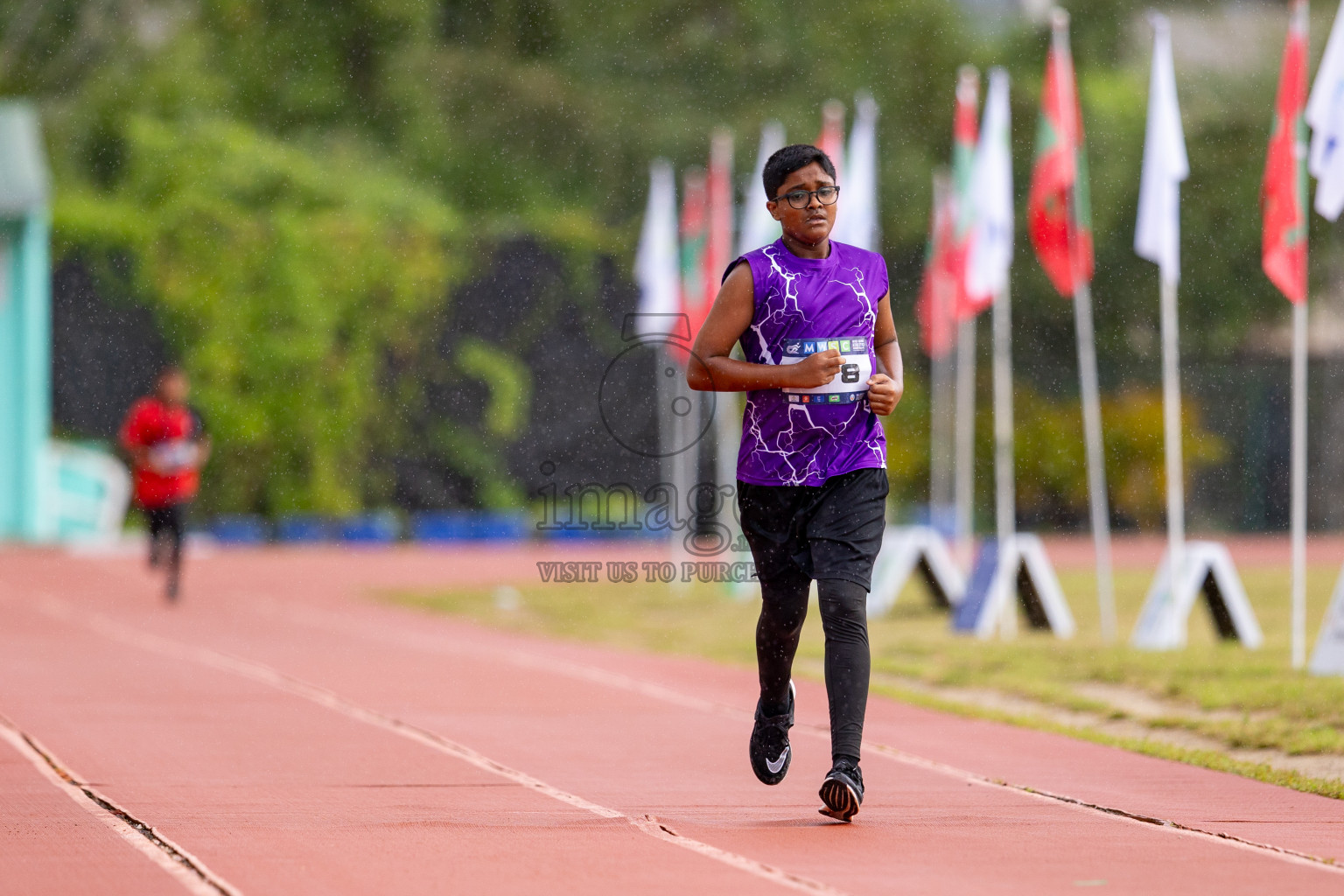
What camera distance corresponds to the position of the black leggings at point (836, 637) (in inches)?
252

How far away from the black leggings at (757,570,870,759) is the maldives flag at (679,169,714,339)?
13716 mm

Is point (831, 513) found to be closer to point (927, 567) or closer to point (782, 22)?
point (927, 567)

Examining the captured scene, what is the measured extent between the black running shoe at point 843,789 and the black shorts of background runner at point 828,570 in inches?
1.7

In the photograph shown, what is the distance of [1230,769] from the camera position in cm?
806

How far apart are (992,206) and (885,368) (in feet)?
34.5

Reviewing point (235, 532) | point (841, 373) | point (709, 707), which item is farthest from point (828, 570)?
point (235, 532)

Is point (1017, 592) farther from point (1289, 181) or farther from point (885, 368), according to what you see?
point (885, 368)

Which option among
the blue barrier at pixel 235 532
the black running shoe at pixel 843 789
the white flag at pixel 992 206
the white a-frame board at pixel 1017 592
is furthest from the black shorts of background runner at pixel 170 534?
the black running shoe at pixel 843 789

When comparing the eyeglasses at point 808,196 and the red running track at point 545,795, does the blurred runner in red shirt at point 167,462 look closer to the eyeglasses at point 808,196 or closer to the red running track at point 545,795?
the red running track at point 545,795

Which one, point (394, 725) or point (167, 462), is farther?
point (167, 462)

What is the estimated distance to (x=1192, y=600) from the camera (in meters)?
13.9

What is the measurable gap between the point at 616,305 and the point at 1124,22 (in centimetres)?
1873

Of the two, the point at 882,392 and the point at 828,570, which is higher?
the point at 882,392

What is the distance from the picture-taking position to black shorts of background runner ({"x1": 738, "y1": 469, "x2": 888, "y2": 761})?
645 cm
